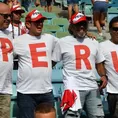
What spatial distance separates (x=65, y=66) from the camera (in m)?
3.46

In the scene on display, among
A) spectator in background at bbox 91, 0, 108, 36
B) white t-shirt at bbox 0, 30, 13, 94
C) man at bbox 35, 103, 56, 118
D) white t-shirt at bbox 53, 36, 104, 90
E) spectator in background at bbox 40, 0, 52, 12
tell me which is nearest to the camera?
man at bbox 35, 103, 56, 118

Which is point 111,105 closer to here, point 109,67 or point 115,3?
point 109,67

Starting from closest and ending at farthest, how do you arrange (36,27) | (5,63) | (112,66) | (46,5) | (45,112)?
1. (45,112)
2. (5,63)
3. (36,27)
4. (112,66)
5. (46,5)

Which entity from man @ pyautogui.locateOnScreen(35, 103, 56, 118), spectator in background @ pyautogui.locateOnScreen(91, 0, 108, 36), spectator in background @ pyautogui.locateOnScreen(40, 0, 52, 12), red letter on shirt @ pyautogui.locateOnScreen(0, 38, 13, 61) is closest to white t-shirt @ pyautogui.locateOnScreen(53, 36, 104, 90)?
red letter on shirt @ pyautogui.locateOnScreen(0, 38, 13, 61)

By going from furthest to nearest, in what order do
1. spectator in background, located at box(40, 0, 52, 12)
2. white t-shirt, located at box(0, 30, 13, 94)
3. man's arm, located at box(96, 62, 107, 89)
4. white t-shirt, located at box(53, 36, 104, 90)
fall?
1. spectator in background, located at box(40, 0, 52, 12)
2. man's arm, located at box(96, 62, 107, 89)
3. white t-shirt, located at box(53, 36, 104, 90)
4. white t-shirt, located at box(0, 30, 13, 94)

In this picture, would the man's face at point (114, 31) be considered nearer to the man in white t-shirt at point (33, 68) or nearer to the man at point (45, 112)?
the man in white t-shirt at point (33, 68)

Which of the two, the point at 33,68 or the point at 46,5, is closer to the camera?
the point at 33,68

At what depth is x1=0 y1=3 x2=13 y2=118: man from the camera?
3.16 meters

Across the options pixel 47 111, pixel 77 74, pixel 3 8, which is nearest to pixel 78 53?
pixel 77 74

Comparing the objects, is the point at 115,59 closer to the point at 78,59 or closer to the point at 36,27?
the point at 78,59

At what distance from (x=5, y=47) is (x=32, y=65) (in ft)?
0.90

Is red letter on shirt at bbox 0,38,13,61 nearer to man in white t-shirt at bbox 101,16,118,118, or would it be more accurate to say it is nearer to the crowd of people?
the crowd of people

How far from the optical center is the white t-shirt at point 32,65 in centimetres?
331

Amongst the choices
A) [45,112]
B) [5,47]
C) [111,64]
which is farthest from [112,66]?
[45,112]
